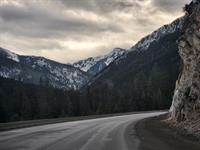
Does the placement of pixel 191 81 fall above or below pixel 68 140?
above

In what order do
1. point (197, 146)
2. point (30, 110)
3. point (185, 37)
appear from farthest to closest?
point (30, 110), point (185, 37), point (197, 146)

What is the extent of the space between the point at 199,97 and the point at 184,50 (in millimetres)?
13377

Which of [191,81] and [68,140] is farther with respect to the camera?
[191,81]

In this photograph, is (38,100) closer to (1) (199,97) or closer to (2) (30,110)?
(2) (30,110)

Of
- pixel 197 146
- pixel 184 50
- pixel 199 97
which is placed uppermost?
pixel 184 50

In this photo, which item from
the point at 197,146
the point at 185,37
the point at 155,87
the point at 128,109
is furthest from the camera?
the point at 155,87

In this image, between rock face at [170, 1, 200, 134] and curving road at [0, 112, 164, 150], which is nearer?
curving road at [0, 112, 164, 150]

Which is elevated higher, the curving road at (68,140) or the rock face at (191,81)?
the rock face at (191,81)

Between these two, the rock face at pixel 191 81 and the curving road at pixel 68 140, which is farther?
the rock face at pixel 191 81

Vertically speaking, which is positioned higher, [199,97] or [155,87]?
[155,87]

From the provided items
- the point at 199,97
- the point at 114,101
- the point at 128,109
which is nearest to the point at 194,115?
the point at 199,97

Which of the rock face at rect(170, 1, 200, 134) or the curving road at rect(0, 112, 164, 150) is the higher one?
the rock face at rect(170, 1, 200, 134)

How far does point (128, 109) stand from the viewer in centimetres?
13162

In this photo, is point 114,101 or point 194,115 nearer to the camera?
point 194,115
